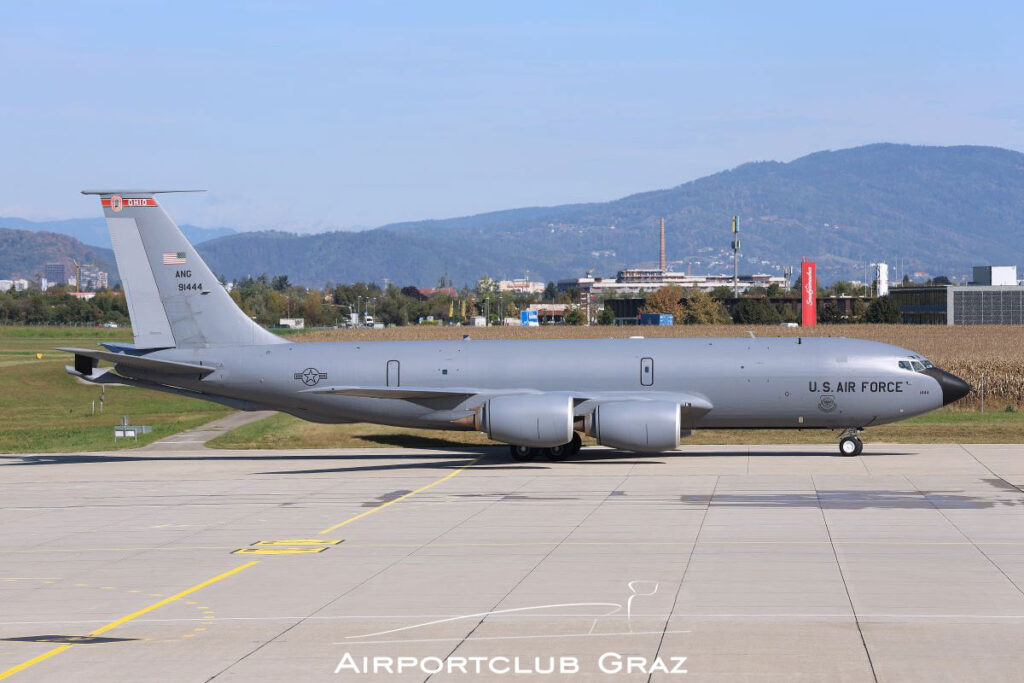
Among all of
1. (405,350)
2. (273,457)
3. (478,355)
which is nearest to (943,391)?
(478,355)

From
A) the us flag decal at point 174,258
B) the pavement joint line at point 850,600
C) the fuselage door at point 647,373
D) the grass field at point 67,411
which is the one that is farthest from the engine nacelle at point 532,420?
the grass field at point 67,411

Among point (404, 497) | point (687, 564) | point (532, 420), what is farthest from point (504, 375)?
point (687, 564)

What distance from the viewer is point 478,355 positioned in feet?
129

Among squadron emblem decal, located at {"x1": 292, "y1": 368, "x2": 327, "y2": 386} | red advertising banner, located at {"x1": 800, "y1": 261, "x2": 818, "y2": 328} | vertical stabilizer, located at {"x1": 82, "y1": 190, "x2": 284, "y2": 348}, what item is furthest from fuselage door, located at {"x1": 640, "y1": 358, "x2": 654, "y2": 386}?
red advertising banner, located at {"x1": 800, "y1": 261, "x2": 818, "y2": 328}

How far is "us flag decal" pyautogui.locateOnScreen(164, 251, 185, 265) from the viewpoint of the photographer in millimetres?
40500

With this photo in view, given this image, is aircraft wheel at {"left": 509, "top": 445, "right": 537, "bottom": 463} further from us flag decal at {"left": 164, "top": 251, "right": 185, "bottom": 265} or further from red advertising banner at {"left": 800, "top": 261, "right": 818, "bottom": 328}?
red advertising banner at {"left": 800, "top": 261, "right": 818, "bottom": 328}

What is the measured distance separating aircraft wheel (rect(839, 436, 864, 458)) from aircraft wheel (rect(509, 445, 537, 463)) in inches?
381

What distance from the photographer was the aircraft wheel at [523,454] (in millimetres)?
39125

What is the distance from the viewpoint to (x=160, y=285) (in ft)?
133

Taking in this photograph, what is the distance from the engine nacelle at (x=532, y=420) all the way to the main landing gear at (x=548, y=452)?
207 cm

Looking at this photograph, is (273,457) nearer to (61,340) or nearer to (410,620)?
(410,620)

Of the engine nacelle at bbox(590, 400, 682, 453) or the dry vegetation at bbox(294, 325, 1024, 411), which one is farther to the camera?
the dry vegetation at bbox(294, 325, 1024, 411)

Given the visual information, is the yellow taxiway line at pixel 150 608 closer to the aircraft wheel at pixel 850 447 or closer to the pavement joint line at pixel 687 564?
the pavement joint line at pixel 687 564

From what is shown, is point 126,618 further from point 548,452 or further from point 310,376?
point 548,452
